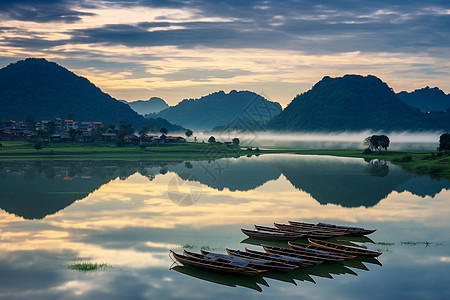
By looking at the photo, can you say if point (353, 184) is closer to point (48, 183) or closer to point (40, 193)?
point (40, 193)

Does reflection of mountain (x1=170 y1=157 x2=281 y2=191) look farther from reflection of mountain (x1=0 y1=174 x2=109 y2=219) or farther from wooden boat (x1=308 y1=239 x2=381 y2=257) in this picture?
wooden boat (x1=308 y1=239 x2=381 y2=257)

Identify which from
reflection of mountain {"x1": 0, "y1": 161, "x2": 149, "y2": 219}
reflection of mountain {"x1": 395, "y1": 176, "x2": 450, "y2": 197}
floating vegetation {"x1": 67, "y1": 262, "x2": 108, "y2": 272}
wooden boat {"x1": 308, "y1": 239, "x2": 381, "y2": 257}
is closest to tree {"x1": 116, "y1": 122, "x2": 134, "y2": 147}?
reflection of mountain {"x1": 0, "y1": 161, "x2": 149, "y2": 219}

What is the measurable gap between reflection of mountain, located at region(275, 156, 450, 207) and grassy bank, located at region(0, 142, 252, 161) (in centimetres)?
4545

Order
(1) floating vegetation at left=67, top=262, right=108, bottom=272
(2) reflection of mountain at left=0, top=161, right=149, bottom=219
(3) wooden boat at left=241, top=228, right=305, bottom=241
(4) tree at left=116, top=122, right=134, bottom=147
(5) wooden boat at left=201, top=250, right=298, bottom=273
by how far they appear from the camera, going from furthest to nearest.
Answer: (4) tree at left=116, top=122, right=134, bottom=147 < (2) reflection of mountain at left=0, top=161, right=149, bottom=219 < (3) wooden boat at left=241, top=228, right=305, bottom=241 < (1) floating vegetation at left=67, top=262, right=108, bottom=272 < (5) wooden boat at left=201, top=250, right=298, bottom=273

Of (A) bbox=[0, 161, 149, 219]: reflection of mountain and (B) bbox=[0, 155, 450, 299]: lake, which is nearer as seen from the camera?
(B) bbox=[0, 155, 450, 299]: lake

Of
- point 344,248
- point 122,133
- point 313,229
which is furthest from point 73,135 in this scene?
point 344,248

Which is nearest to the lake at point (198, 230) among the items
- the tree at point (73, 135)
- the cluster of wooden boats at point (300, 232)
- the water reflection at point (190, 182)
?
the water reflection at point (190, 182)

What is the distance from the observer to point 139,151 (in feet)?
422

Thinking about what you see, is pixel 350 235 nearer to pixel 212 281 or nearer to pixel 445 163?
pixel 212 281

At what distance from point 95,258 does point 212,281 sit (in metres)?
8.66

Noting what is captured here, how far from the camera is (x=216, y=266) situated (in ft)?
84.7

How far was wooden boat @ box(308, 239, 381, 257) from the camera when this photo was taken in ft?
94.7

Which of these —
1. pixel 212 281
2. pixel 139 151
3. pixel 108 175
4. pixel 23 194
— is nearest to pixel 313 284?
pixel 212 281

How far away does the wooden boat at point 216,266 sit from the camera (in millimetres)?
25297
